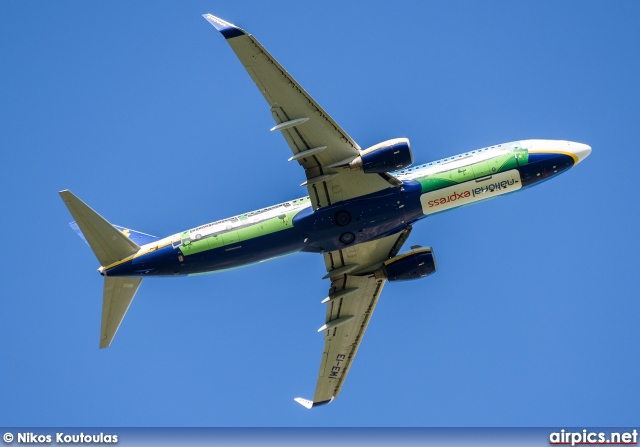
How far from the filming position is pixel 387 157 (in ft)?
214

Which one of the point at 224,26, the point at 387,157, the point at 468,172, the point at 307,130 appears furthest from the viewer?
the point at 468,172

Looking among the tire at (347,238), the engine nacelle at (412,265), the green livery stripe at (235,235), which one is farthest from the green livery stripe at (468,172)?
the green livery stripe at (235,235)

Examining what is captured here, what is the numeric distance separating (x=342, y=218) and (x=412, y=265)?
25.3ft

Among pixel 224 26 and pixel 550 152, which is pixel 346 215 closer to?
pixel 550 152

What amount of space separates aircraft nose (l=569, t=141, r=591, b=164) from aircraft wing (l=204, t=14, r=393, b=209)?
41.8 ft

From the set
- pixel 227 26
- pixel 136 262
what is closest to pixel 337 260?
pixel 136 262

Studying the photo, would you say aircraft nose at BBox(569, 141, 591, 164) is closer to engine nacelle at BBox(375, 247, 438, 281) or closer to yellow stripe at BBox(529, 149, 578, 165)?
yellow stripe at BBox(529, 149, 578, 165)

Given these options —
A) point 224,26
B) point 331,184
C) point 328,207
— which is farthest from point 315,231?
point 224,26

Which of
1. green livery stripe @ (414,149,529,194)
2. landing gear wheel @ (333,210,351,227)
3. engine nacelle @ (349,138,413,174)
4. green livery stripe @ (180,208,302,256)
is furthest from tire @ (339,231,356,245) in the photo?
green livery stripe @ (414,149,529,194)

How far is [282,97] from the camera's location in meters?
62.2

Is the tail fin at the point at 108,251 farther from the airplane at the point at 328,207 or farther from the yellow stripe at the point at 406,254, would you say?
the yellow stripe at the point at 406,254

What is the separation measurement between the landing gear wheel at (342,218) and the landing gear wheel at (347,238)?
1125 mm

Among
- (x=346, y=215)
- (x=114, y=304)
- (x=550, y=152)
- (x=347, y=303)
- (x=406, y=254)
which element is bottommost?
(x=347, y=303)

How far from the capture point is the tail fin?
65.1m
